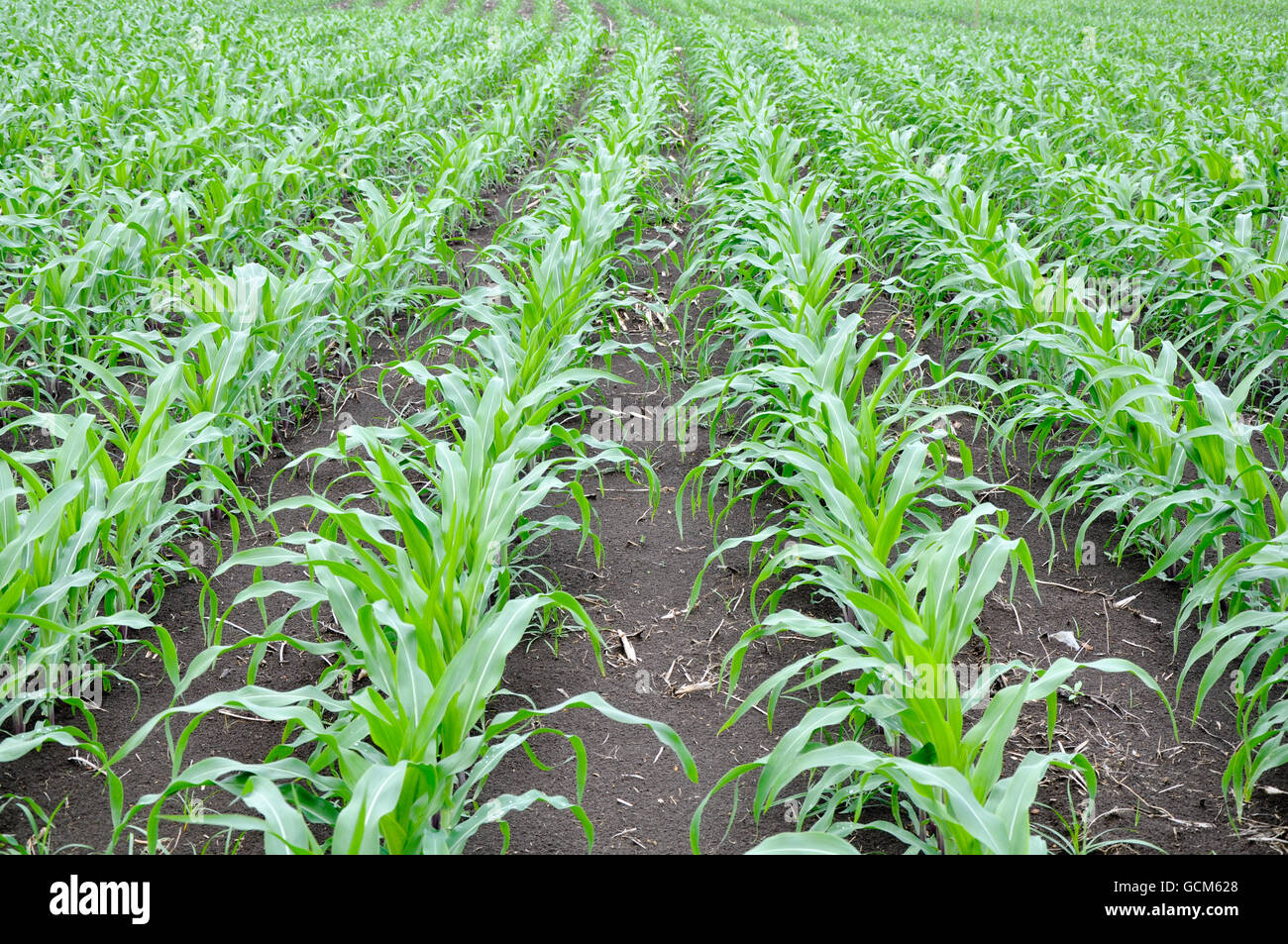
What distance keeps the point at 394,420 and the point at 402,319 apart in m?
1.19

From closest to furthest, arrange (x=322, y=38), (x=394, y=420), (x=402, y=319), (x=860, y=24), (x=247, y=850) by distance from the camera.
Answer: (x=247, y=850)
(x=394, y=420)
(x=402, y=319)
(x=322, y=38)
(x=860, y=24)

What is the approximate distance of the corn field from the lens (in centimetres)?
165

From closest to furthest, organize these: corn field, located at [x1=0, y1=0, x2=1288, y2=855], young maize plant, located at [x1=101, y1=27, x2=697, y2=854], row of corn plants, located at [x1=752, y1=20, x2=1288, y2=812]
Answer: young maize plant, located at [x1=101, y1=27, x2=697, y2=854], corn field, located at [x1=0, y1=0, x2=1288, y2=855], row of corn plants, located at [x1=752, y1=20, x2=1288, y2=812]

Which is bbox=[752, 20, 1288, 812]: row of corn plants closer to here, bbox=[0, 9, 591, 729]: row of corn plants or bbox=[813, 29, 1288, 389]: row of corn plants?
bbox=[813, 29, 1288, 389]: row of corn plants

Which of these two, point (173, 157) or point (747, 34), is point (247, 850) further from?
point (747, 34)

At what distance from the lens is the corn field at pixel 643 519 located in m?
1.65

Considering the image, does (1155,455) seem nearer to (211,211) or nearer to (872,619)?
(872,619)

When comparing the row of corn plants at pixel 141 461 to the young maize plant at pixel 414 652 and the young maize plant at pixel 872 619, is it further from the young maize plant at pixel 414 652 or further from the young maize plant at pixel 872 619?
the young maize plant at pixel 872 619

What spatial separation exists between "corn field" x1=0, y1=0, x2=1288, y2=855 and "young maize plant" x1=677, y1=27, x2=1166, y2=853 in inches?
0.5

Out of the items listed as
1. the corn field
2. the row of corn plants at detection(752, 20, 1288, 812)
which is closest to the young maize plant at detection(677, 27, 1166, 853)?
the corn field

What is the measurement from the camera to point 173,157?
510 centimetres
